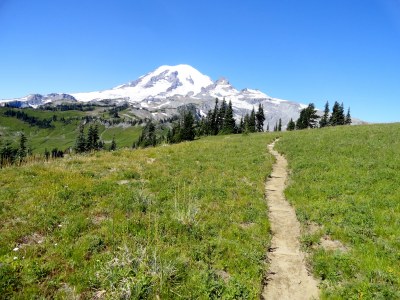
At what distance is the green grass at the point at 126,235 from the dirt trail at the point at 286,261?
0.45m

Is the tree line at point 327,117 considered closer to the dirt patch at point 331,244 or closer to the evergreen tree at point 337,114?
the evergreen tree at point 337,114

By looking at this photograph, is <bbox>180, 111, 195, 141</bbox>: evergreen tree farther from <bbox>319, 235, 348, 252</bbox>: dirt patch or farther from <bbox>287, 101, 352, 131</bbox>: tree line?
<bbox>319, 235, 348, 252</bbox>: dirt patch

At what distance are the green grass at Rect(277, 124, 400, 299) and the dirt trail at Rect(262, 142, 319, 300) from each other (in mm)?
425

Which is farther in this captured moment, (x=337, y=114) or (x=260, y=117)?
(x=260, y=117)

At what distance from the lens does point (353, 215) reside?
1330 cm

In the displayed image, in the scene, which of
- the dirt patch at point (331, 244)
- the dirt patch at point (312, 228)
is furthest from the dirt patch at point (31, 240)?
the dirt patch at point (312, 228)

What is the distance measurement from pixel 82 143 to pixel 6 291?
98.9 m

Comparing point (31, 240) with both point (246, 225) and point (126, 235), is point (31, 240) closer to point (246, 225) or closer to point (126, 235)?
point (126, 235)

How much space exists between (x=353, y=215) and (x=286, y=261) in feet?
15.6

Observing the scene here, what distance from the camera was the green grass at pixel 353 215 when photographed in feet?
29.5

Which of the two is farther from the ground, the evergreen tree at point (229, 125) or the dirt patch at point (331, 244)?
the evergreen tree at point (229, 125)

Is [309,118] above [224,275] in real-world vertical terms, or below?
above

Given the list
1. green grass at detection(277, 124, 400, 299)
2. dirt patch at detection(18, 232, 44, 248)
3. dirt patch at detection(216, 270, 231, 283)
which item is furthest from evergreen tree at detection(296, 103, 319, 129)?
dirt patch at detection(18, 232, 44, 248)

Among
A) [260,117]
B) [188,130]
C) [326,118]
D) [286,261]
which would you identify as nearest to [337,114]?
[326,118]
